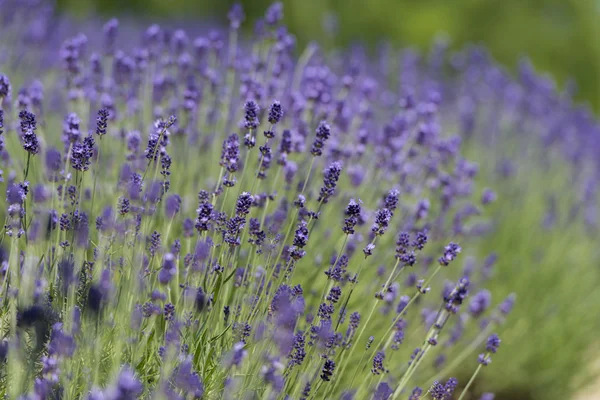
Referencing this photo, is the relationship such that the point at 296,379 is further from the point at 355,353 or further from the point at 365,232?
the point at 365,232

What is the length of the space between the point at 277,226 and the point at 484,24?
28.3 ft

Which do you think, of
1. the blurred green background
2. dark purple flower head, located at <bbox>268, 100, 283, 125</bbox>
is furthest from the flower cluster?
the blurred green background

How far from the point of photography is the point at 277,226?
217 centimetres

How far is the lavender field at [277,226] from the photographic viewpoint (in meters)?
1.76

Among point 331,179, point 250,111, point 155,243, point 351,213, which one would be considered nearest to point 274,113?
point 250,111

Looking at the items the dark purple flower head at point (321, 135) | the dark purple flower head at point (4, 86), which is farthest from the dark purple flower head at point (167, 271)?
the dark purple flower head at point (4, 86)

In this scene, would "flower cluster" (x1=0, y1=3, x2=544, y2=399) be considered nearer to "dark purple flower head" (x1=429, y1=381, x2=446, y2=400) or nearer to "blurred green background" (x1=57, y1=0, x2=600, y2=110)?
"dark purple flower head" (x1=429, y1=381, x2=446, y2=400)

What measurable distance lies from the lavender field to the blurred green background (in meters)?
3.78

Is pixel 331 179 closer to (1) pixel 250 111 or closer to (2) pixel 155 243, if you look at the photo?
(1) pixel 250 111

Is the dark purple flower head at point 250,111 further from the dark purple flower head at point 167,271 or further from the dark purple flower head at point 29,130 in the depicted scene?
the dark purple flower head at point 29,130

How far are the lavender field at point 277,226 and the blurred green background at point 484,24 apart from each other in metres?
3.78

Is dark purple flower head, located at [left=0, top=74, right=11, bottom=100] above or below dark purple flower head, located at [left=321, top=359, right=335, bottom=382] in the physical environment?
above

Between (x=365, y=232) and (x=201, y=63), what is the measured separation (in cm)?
118

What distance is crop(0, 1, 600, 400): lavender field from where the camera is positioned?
176 cm
